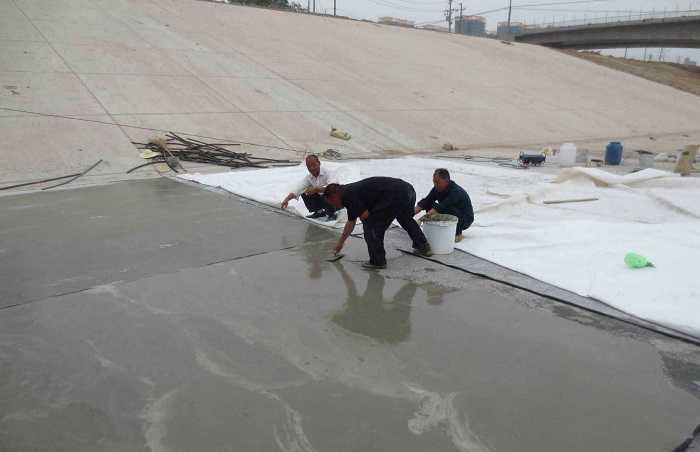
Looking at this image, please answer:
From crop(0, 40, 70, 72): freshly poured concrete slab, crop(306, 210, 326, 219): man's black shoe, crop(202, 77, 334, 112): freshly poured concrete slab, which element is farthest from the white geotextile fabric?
crop(0, 40, 70, 72): freshly poured concrete slab

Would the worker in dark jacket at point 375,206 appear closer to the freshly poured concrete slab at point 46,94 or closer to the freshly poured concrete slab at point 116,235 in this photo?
the freshly poured concrete slab at point 116,235

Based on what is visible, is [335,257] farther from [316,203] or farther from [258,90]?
[258,90]

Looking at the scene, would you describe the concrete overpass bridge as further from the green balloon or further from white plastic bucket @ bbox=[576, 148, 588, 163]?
the green balloon

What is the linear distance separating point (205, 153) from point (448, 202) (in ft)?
19.7

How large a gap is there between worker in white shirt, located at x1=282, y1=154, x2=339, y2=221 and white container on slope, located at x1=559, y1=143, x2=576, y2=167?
6.01m

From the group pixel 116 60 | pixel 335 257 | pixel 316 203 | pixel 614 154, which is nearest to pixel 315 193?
pixel 316 203

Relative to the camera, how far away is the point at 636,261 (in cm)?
406

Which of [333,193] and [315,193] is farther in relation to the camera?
[315,193]

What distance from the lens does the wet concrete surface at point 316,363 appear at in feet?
7.60

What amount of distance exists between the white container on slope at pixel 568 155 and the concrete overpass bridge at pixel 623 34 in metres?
29.9

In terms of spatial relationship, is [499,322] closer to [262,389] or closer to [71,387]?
[262,389]

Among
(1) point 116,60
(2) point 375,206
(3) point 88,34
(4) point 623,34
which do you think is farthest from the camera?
(4) point 623,34

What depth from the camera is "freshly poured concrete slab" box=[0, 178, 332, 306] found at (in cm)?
418

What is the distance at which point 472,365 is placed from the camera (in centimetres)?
287
